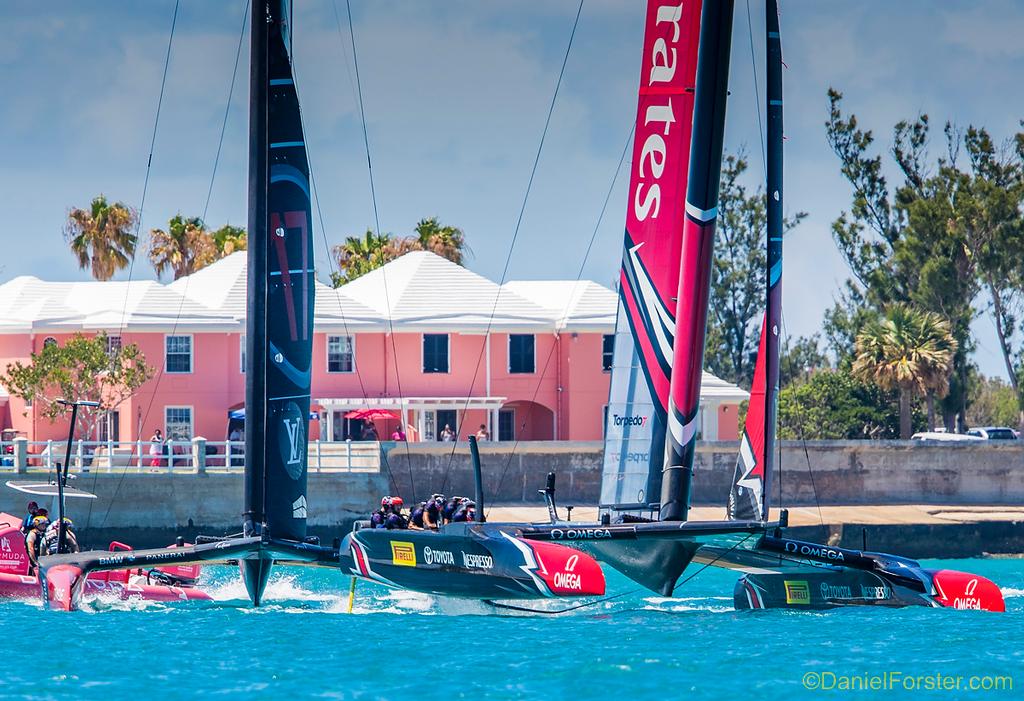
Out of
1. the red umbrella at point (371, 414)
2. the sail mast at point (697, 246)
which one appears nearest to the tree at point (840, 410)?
the red umbrella at point (371, 414)

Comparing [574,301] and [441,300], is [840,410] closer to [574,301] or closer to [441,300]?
[574,301]

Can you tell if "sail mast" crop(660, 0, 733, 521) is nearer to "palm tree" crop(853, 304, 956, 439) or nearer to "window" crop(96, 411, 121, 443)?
"window" crop(96, 411, 121, 443)

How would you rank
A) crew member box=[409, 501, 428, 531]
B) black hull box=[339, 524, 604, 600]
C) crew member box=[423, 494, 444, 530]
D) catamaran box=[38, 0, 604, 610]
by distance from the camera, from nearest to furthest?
black hull box=[339, 524, 604, 600] → catamaran box=[38, 0, 604, 610] → crew member box=[423, 494, 444, 530] → crew member box=[409, 501, 428, 531]

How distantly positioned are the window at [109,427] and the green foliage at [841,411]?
23162 mm

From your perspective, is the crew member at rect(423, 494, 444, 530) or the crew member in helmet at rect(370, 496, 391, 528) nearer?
the crew member in helmet at rect(370, 496, 391, 528)

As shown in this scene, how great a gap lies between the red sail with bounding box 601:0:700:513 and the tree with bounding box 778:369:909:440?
120 ft

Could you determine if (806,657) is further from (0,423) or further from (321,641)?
(0,423)

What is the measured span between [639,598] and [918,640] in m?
5.52

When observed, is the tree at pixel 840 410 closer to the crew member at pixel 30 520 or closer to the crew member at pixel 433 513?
the crew member at pixel 433 513

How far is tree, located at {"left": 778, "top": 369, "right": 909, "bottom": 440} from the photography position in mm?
59031

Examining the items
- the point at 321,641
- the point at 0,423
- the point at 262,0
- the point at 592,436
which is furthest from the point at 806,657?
the point at 0,423

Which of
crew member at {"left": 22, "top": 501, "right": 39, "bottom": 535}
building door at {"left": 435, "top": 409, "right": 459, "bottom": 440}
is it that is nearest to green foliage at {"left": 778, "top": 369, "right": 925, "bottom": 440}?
building door at {"left": 435, "top": 409, "right": 459, "bottom": 440}

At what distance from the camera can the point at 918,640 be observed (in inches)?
773

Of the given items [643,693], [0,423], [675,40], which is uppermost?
[675,40]
